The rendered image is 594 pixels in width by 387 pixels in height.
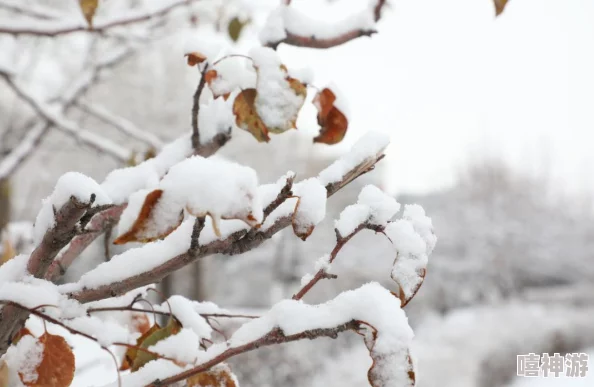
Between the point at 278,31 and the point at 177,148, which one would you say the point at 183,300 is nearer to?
the point at 177,148

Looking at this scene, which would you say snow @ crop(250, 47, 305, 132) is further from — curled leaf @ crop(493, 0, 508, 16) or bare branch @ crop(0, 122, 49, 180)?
bare branch @ crop(0, 122, 49, 180)

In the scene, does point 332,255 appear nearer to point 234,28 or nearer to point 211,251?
point 211,251

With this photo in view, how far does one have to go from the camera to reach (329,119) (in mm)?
646

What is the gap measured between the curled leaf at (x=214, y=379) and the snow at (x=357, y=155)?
226mm

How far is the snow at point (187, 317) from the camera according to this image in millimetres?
565

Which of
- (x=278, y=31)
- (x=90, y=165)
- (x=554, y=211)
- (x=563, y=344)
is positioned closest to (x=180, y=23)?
(x=278, y=31)

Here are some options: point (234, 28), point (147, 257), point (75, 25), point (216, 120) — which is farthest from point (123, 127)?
point (147, 257)

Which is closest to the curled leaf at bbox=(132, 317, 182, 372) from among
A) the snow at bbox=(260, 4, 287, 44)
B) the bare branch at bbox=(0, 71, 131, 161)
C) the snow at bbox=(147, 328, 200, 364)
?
the snow at bbox=(147, 328, 200, 364)

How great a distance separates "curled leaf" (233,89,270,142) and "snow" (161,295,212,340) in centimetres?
22

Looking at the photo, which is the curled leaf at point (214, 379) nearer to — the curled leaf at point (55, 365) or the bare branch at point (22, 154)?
the curled leaf at point (55, 365)

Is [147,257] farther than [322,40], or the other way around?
[322,40]

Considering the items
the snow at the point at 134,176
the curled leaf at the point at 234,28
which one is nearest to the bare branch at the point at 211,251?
the snow at the point at 134,176

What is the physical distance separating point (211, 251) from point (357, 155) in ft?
0.59

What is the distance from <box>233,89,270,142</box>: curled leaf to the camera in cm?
56
